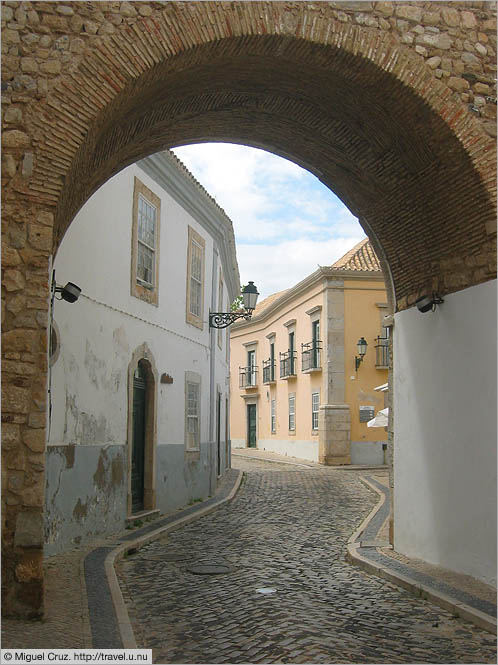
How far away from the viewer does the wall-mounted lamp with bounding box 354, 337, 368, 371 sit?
2431 cm

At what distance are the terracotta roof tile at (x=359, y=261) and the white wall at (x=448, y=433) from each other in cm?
1704

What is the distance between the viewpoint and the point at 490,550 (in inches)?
247

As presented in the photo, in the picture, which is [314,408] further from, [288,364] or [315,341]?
[288,364]

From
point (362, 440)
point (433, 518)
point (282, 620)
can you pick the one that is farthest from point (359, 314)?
point (282, 620)

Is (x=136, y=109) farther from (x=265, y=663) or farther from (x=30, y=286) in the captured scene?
(x=265, y=663)

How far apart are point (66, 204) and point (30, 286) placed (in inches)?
51.6

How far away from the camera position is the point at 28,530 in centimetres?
517

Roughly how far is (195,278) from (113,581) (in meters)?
8.33

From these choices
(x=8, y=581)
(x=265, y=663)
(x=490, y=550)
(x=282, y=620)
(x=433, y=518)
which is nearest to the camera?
(x=265, y=663)

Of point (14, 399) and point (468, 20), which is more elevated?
point (468, 20)

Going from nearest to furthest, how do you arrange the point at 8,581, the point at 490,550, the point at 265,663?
the point at 265,663 → the point at 8,581 → the point at 490,550

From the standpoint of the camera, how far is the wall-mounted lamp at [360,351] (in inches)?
957

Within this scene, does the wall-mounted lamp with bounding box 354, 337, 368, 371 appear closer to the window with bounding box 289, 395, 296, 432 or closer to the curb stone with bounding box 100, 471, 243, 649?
the window with bounding box 289, 395, 296, 432

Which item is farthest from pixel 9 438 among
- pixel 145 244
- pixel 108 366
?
pixel 145 244
